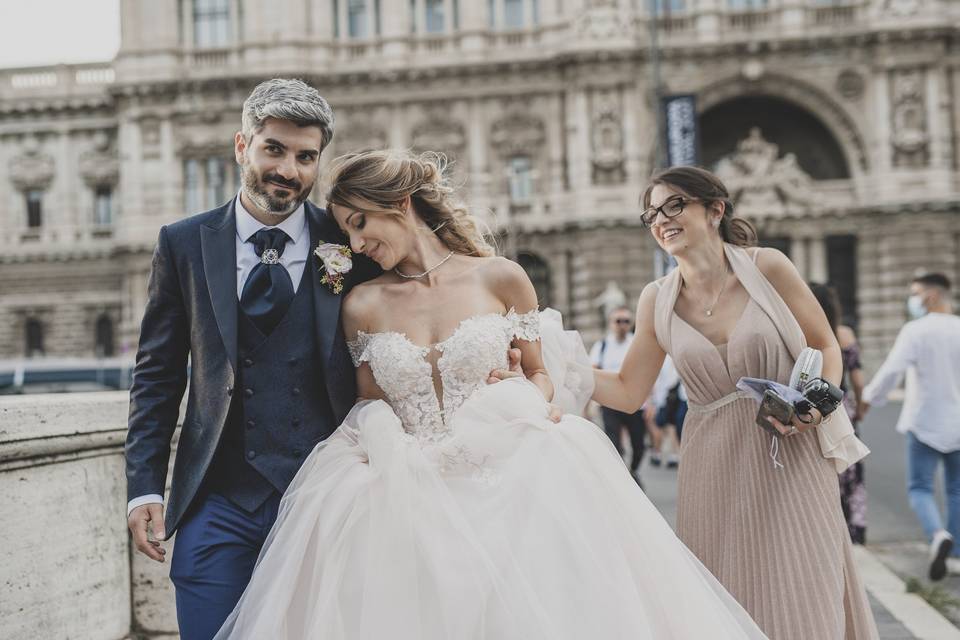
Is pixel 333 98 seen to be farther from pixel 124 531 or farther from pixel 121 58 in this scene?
pixel 124 531

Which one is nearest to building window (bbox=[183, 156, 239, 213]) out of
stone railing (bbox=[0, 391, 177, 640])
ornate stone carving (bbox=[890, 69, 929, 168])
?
ornate stone carving (bbox=[890, 69, 929, 168])

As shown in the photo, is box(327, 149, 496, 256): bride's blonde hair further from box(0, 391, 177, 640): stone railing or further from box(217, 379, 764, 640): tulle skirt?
box(0, 391, 177, 640): stone railing

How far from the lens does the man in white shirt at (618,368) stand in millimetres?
10242

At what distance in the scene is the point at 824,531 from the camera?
3443 millimetres

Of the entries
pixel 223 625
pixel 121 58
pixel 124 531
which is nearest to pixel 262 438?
pixel 223 625

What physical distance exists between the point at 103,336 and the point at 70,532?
33705 mm

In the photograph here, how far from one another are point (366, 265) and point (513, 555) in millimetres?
1240

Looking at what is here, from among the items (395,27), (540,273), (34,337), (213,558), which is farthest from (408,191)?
(34,337)

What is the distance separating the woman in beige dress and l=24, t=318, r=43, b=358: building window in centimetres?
3591

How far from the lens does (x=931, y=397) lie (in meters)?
7.12

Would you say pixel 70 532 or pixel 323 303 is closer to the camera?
pixel 323 303

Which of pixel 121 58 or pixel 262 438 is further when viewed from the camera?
pixel 121 58

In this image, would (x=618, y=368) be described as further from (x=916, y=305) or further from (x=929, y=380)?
(x=929, y=380)

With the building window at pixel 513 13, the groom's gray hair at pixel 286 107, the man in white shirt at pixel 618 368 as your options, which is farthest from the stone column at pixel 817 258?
the groom's gray hair at pixel 286 107
